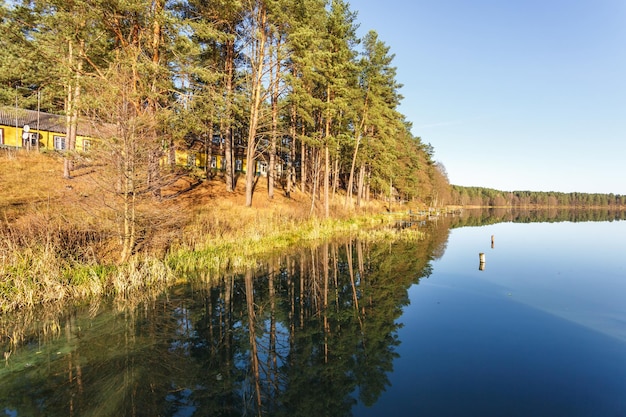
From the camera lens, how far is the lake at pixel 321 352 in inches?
185

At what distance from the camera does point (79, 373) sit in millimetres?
5090

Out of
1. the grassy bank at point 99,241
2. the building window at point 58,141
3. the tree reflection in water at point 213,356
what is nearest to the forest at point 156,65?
the grassy bank at point 99,241

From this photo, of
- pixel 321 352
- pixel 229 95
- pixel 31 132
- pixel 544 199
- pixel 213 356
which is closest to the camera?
pixel 213 356

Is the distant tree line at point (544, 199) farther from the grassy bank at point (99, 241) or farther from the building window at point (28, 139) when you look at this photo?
the building window at point (28, 139)

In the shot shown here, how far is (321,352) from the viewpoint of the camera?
636 centimetres

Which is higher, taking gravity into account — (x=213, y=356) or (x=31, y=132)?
(x=31, y=132)

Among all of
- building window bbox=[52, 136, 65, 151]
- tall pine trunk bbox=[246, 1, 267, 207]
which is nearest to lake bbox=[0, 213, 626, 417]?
tall pine trunk bbox=[246, 1, 267, 207]

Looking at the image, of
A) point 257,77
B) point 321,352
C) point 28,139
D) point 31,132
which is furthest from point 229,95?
point 31,132

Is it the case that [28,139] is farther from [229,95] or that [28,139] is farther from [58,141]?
[229,95]

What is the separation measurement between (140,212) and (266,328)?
6305 millimetres

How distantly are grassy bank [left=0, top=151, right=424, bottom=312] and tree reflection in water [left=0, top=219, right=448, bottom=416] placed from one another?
3.95 feet

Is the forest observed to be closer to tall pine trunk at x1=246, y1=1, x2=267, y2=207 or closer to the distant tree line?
tall pine trunk at x1=246, y1=1, x2=267, y2=207

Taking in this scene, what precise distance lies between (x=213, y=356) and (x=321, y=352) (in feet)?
7.15

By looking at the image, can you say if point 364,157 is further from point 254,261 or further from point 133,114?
point 133,114
